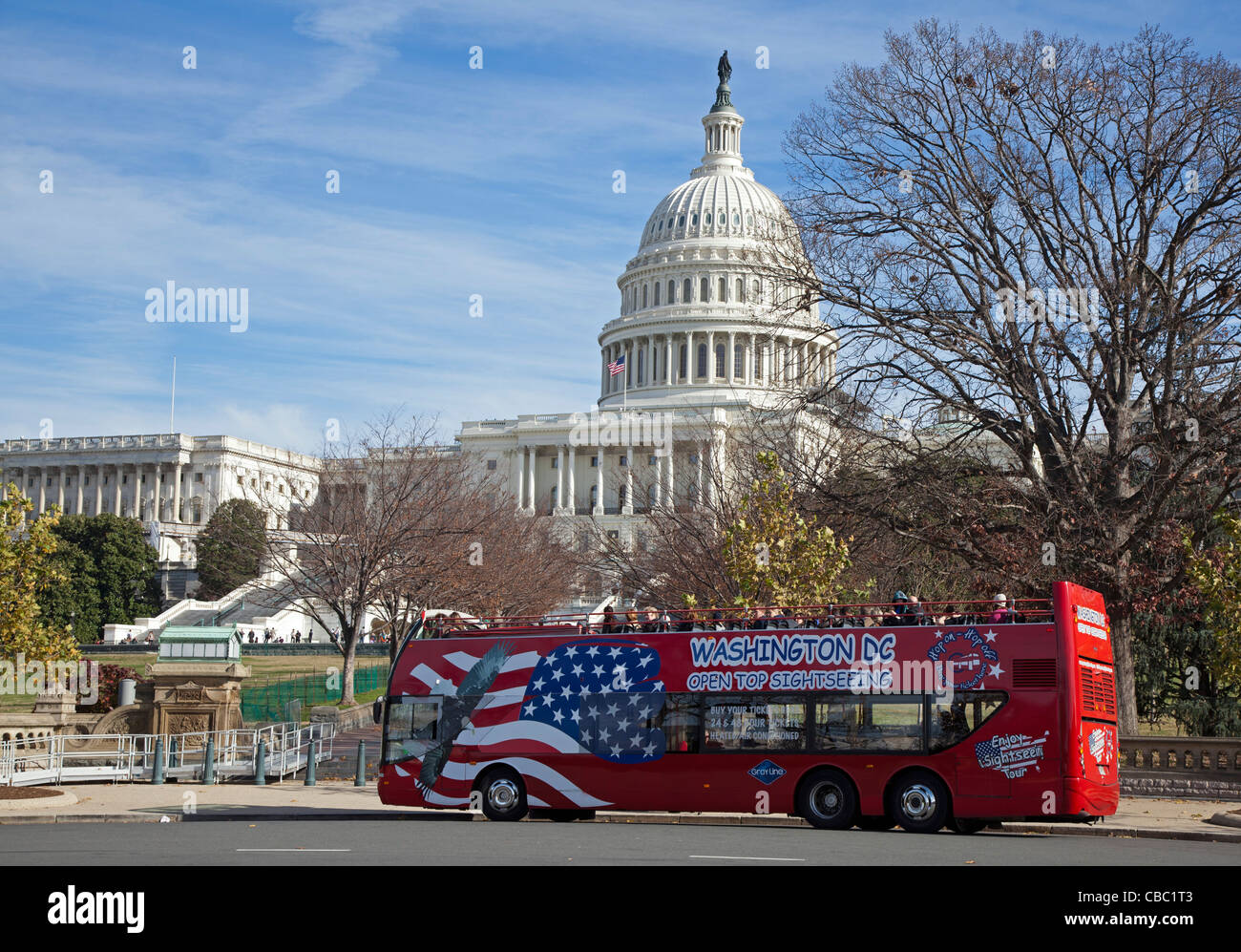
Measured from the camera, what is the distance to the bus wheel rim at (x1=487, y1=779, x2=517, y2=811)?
23.4 m

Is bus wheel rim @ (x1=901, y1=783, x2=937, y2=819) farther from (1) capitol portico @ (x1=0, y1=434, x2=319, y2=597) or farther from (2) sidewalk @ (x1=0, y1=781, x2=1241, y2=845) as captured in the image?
(1) capitol portico @ (x1=0, y1=434, x2=319, y2=597)

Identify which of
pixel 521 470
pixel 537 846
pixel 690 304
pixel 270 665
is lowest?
pixel 537 846

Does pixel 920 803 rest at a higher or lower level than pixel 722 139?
lower

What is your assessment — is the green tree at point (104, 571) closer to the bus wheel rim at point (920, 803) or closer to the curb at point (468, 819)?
the curb at point (468, 819)

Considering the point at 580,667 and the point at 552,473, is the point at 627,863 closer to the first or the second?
the point at 580,667

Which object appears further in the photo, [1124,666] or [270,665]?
[270,665]

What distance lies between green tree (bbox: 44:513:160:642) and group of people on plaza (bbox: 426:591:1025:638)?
75191 mm

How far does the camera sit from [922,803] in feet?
68.6

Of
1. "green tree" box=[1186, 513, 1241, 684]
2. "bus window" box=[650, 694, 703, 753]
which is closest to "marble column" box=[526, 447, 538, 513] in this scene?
"green tree" box=[1186, 513, 1241, 684]

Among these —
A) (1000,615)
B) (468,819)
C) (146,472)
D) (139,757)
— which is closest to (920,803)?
(1000,615)

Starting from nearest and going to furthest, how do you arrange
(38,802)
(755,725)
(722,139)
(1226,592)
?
1. (755,725)
2. (38,802)
3. (1226,592)
4. (722,139)

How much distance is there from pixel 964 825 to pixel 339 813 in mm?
9866

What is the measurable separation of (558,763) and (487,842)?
487 cm

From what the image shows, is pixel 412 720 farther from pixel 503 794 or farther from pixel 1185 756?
pixel 1185 756
